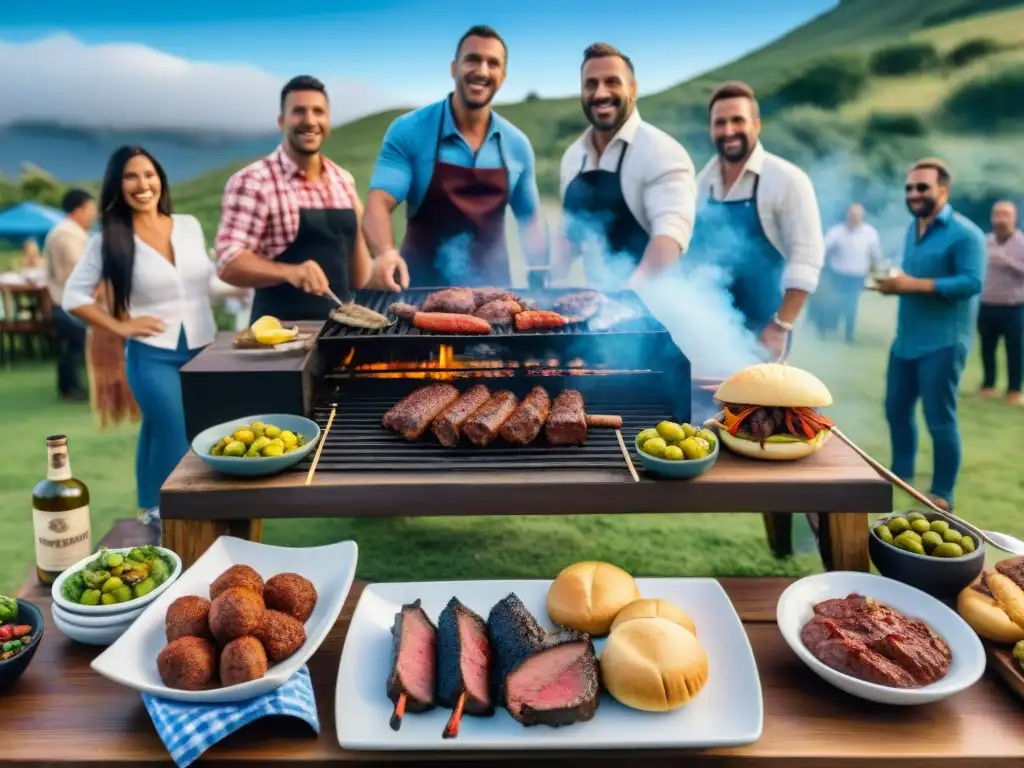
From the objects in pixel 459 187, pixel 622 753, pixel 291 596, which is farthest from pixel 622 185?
pixel 622 753

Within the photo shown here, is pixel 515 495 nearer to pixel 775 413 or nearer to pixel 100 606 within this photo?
pixel 775 413

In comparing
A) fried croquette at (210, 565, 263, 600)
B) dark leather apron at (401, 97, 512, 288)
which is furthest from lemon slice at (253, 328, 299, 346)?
dark leather apron at (401, 97, 512, 288)

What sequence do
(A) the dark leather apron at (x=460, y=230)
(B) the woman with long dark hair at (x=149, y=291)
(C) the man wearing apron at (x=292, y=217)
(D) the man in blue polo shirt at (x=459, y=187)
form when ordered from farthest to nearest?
1. (A) the dark leather apron at (x=460, y=230)
2. (D) the man in blue polo shirt at (x=459, y=187)
3. (C) the man wearing apron at (x=292, y=217)
4. (B) the woman with long dark hair at (x=149, y=291)

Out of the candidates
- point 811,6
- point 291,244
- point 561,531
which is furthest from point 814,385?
point 811,6

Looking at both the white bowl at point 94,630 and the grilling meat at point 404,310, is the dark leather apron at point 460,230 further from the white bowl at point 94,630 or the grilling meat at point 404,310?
the white bowl at point 94,630

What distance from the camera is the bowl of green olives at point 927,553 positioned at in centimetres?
259

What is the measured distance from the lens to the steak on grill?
2.03 m

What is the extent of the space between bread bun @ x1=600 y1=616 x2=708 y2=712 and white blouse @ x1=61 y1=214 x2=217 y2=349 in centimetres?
373

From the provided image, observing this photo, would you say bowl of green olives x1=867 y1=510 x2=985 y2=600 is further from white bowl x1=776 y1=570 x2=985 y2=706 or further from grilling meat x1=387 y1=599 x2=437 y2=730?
grilling meat x1=387 y1=599 x2=437 y2=730

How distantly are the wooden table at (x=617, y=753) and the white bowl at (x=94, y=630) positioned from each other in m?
0.08

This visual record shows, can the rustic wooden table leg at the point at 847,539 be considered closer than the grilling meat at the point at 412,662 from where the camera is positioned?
No

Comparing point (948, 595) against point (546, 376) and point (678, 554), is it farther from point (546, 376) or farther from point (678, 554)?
point (678, 554)

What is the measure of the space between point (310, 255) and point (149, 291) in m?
1.06

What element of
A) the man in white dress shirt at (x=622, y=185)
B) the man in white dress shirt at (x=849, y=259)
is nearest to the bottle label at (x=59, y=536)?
the man in white dress shirt at (x=622, y=185)
